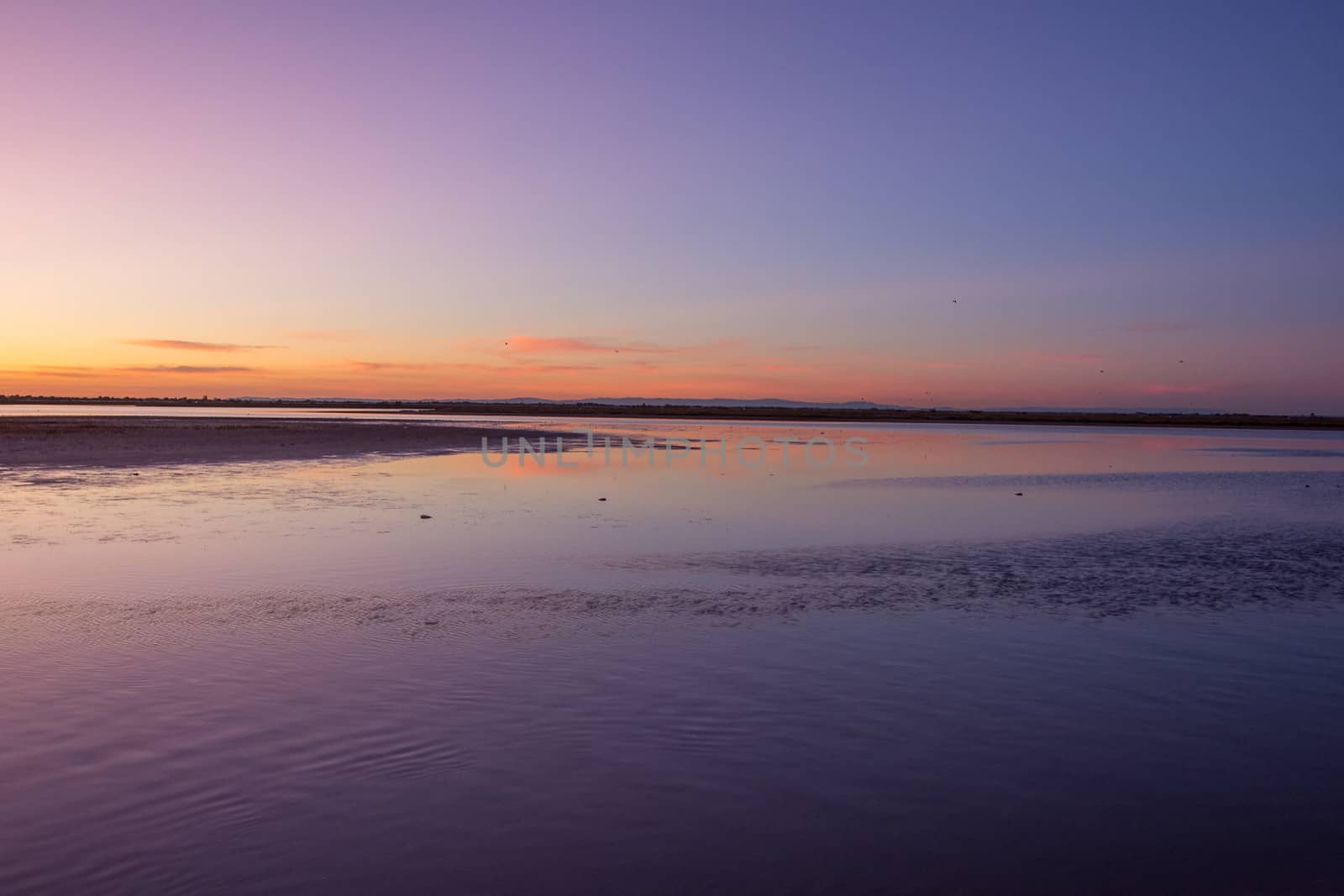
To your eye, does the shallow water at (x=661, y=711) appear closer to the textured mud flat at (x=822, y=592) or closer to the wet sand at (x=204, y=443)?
the textured mud flat at (x=822, y=592)

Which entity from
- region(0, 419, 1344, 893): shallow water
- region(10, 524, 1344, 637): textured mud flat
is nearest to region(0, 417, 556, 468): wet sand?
region(0, 419, 1344, 893): shallow water

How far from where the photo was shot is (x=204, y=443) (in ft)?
155

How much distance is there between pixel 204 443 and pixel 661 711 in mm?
45456

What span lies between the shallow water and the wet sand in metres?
20.5

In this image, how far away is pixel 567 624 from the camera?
1145cm

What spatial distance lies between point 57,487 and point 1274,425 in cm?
12627

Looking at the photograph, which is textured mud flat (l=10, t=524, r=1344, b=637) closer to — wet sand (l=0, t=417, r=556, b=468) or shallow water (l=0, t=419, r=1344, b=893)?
shallow water (l=0, t=419, r=1344, b=893)

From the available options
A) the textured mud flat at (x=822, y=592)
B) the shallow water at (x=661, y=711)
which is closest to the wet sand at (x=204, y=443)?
the shallow water at (x=661, y=711)

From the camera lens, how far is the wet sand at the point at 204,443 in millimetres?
37156

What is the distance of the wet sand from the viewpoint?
37156 millimetres

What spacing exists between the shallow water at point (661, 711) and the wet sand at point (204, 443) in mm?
20487

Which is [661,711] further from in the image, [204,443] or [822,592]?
[204,443]

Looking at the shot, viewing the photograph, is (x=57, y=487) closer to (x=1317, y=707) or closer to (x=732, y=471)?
(x=732, y=471)

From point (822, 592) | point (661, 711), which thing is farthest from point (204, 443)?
point (661, 711)
